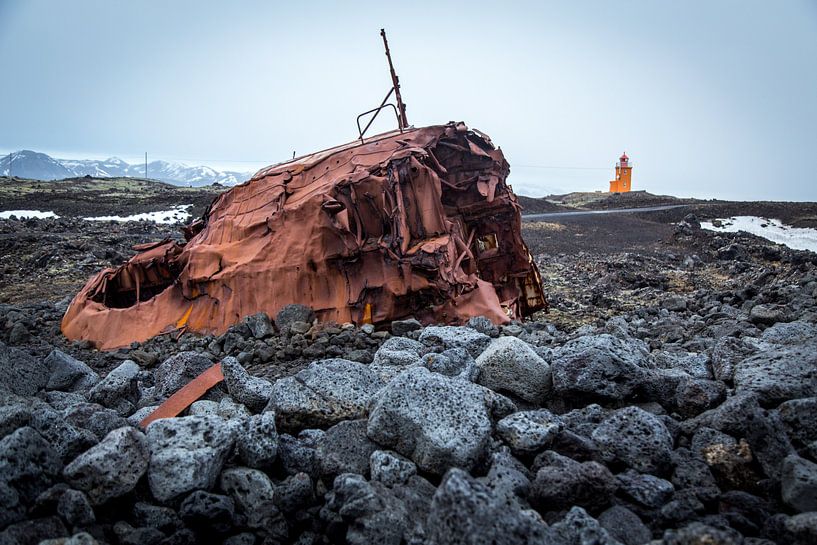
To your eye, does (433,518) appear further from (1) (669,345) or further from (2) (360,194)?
(2) (360,194)

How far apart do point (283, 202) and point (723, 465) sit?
4469 millimetres

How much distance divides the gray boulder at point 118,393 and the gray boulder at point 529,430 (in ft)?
7.27

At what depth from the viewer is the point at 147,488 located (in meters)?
2.17

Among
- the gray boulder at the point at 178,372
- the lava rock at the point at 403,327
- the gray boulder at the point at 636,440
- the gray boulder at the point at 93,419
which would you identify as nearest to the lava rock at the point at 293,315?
the lava rock at the point at 403,327

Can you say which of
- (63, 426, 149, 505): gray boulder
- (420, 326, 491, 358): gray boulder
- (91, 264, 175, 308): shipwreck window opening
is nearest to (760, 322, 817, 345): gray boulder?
(420, 326, 491, 358): gray boulder

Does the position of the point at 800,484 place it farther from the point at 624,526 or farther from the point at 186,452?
the point at 186,452

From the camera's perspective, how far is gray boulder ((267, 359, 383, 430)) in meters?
2.55

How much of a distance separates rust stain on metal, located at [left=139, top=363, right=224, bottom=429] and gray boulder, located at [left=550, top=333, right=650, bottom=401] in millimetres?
1875

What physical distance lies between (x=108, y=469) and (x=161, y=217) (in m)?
21.1

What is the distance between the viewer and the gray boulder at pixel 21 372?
351cm

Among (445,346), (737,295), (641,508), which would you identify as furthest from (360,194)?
(737,295)

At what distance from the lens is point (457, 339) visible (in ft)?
11.8

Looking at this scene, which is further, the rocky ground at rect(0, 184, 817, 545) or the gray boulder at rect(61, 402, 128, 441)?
the gray boulder at rect(61, 402, 128, 441)

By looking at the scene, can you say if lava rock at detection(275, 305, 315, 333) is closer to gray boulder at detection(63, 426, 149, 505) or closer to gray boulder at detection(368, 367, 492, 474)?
gray boulder at detection(368, 367, 492, 474)
